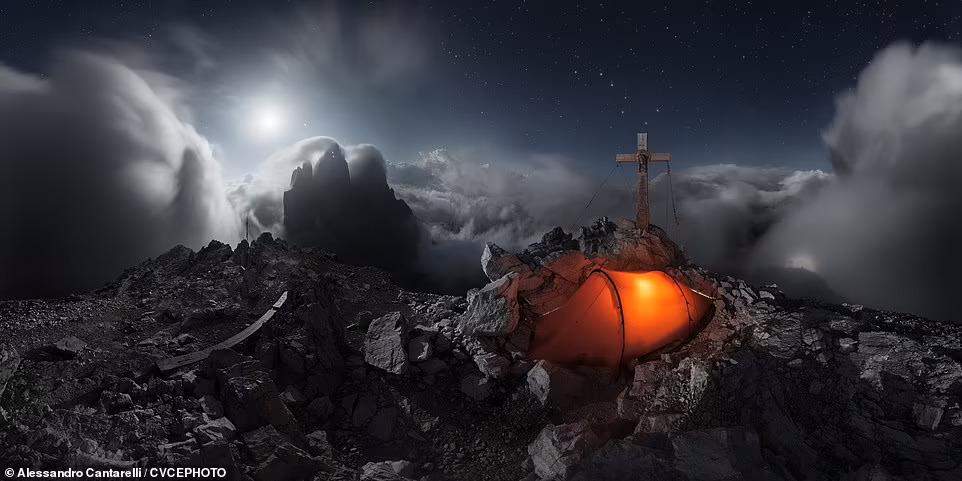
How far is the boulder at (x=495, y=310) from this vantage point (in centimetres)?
1219

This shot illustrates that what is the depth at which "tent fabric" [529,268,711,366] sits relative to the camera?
13172 millimetres

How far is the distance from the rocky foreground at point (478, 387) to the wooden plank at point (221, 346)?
0.22 m

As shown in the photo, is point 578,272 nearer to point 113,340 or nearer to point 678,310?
point 678,310

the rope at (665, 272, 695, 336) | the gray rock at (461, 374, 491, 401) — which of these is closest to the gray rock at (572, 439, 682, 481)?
the gray rock at (461, 374, 491, 401)

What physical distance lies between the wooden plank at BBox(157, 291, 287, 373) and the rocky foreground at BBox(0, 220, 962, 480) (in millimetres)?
219

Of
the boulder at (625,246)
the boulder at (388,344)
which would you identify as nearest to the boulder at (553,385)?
the boulder at (388,344)

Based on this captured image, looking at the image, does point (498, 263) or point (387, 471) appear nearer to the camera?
point (387, 471)

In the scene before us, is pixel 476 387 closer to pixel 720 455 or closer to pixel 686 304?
pixel 720 455

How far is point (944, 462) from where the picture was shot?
Result: 7.59m

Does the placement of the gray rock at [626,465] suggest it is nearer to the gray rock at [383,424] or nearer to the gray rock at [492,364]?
the gray rock at [492,364]

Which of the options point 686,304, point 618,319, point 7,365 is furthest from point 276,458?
point 686,304

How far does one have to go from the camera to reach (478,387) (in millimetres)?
11055

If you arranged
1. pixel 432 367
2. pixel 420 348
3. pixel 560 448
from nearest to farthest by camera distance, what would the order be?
pixel 560 448 < pixel 432 367 < pixel 420 348

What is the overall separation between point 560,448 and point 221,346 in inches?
337
